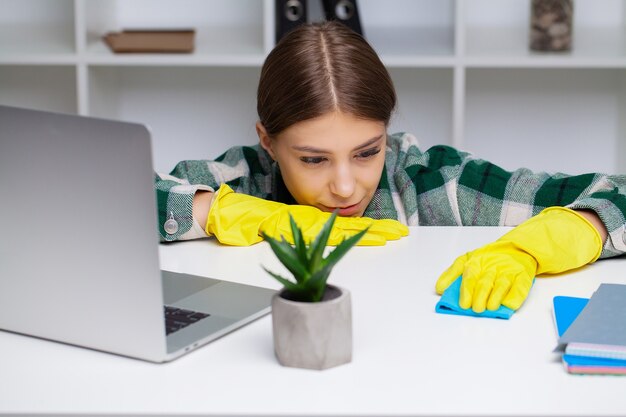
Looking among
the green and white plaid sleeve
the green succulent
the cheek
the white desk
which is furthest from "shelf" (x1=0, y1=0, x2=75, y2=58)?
the green succulent

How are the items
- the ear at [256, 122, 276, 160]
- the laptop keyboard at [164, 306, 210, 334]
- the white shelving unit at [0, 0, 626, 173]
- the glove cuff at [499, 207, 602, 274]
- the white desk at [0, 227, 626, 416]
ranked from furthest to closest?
the white shelving unit at [0, 0, 626, 173], the ear at [256, 122, 276, 160], the glove cuff at [499, 207, 602, 274], the laptop keyboard at [164, 306, 210, 334], the white desk at [0, 227, 626, 416]

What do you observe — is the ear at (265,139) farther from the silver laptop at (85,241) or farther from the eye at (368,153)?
the silver laptop at (85,241)

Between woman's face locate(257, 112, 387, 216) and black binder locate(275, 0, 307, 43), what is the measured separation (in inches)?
40.2

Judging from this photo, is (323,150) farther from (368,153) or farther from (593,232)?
(593,232)

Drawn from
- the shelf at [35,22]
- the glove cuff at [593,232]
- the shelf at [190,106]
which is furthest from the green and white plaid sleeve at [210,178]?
the shelf at [35,22]

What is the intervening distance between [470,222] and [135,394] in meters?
1.04

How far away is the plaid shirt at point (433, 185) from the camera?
5.27 ft

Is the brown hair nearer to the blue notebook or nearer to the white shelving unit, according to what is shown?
the blue notebook

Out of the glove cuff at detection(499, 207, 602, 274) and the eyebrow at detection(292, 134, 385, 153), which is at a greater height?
the eyebrow at detection(292, 134, 385, 153)

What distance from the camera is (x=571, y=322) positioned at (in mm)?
971

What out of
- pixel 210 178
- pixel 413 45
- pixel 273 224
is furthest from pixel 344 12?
pixel 273 224

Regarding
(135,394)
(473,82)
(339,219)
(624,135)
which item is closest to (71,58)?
(473,82)

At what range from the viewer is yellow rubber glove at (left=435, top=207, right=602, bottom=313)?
3.41ft

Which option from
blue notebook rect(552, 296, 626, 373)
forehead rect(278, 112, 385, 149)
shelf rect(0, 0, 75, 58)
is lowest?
blue notebook rect(552, 296, 626, 373)
